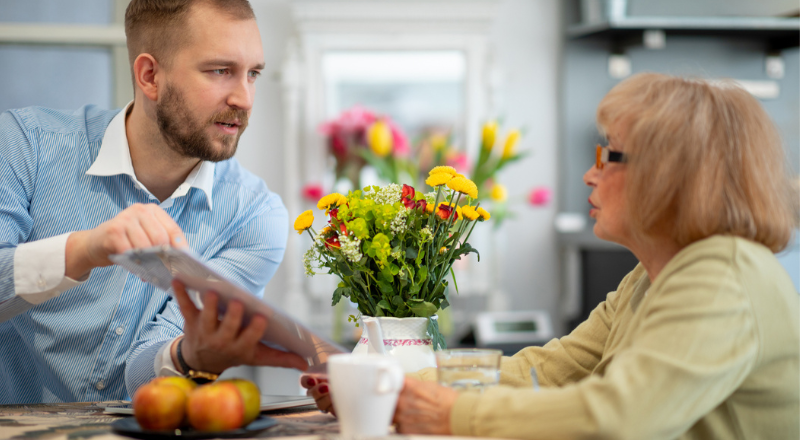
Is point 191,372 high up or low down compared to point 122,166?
down

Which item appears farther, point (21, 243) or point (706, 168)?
point (21, 243)

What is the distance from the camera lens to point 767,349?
771mm

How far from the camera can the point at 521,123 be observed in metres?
3.41

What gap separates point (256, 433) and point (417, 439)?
8.0 inches

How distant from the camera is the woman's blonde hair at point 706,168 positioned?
825mm

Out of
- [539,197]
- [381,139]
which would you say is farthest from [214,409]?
[539,197]

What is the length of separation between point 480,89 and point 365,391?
274 centimetres

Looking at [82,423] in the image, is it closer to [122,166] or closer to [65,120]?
[122,166]

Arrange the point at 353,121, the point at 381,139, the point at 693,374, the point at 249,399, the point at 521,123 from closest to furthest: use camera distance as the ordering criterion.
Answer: the point at 693,374 → the point at 249,399 → the point at 381,139 → the point at 353,121 → the point at 521,123

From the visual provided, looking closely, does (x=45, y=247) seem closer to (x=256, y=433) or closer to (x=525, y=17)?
(x=256, y=433)

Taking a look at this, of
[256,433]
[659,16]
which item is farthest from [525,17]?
[256,433]

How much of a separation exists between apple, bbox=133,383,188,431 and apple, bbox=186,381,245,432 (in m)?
0.02

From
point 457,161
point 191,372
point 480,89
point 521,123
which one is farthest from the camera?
point 521,123

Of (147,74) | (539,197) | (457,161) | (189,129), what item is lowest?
(539,197)
